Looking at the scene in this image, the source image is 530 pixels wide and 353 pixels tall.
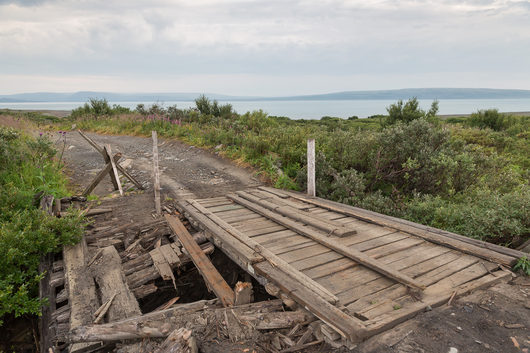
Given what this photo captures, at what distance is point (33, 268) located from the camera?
553 cm

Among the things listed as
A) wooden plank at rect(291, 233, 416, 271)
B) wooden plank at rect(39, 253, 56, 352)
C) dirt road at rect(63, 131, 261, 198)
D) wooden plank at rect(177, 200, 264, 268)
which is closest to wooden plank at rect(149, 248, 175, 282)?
wooden plank at rect(177, 200, 264, 268)

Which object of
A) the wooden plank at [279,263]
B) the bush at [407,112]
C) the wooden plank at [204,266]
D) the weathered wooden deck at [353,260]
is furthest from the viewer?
the bush at [407,112]

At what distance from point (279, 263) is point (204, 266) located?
1.59 metres

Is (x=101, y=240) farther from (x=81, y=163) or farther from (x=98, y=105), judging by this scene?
(x=98, y=105)

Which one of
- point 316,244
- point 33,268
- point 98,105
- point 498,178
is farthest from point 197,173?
point 98,105

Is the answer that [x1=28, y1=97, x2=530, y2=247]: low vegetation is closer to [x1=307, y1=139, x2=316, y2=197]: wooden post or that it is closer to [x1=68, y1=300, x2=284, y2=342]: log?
[x1=307, y1=139, x2=316, y2=197]: wooden post

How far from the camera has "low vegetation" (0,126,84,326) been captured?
Result: 4820 mm

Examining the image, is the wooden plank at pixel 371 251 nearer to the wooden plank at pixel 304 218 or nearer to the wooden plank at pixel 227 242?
the wooden plank at pixel 304 218

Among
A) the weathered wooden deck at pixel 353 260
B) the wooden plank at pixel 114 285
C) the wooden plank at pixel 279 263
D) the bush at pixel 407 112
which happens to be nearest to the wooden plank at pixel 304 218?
the weathered wooden deck at pixel 353 260

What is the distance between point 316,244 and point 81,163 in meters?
10.9

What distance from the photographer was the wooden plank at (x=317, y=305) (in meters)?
3.16

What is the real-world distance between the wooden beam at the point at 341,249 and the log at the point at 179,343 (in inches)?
97.8

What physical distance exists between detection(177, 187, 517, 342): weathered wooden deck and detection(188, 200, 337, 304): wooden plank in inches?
0.5

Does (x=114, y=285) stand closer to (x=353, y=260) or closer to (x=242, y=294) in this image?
(x=242, y=294)
